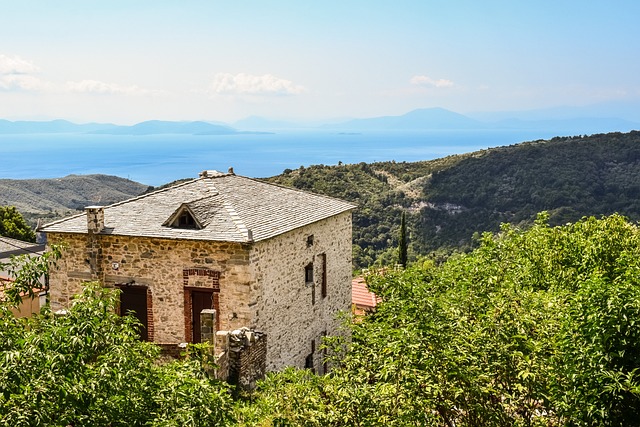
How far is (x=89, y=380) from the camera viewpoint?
6.97m

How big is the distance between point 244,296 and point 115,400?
33.4 ft

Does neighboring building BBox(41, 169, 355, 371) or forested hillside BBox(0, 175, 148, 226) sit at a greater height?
neighboring building BBox(41, 169, 355, 371)

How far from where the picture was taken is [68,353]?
7184 mm

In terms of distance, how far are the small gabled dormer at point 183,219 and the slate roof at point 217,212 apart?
7 cm

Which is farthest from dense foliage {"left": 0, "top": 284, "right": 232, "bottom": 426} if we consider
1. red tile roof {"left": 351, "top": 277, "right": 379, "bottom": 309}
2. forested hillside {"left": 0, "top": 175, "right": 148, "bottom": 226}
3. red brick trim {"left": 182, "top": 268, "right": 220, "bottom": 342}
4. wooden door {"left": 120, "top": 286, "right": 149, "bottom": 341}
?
forested hillside {"left": 0, "top": 175, "right": 148, "bottom": 226}

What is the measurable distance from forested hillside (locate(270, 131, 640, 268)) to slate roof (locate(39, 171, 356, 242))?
3480cm

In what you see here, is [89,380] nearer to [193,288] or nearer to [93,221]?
[193,288]

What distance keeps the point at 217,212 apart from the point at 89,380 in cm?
1158

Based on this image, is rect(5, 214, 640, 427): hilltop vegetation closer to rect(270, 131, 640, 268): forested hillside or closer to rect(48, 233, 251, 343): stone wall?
rect(48, 233, 251, 343): stone wall

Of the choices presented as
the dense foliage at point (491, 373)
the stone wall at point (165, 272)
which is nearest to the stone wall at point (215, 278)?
the stone wall at point (165, 272)

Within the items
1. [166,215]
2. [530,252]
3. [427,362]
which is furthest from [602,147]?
[427,362]

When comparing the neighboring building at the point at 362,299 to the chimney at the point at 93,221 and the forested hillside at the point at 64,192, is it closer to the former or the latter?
the chimney at the point at 93,221

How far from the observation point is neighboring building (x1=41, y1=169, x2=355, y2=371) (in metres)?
17.4

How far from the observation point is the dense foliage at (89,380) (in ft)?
20.8
